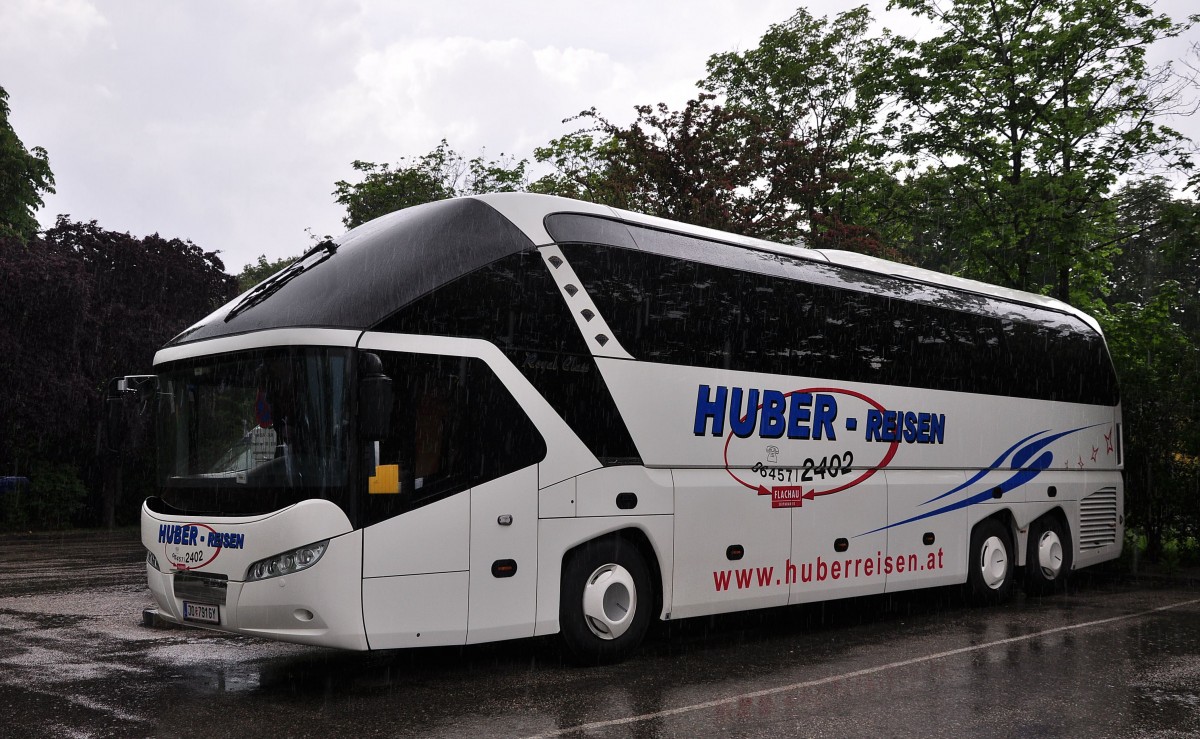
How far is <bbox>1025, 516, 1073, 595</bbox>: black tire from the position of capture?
549 inches

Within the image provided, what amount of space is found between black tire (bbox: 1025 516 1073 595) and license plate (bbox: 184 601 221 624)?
32.5 ft

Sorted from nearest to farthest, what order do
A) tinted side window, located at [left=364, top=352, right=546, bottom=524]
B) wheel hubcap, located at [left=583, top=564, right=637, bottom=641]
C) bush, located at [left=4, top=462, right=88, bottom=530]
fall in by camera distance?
1. tinted side window, located at [left=364, top=352, right=546, bottom=524]
2. wheel hubcap, located at [left=583, top=564, right=637, bottom=641]
3. bush, located at [left=4, top=462, right=88, bottom=530]

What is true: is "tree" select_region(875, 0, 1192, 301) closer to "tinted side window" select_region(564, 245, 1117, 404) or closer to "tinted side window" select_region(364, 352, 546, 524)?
"tinted side window" select_region(564, 245, 1117, 404)

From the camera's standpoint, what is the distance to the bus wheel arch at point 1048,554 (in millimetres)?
13953

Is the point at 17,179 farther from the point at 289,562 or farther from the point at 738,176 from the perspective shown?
the point at 289,562

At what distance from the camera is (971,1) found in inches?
846

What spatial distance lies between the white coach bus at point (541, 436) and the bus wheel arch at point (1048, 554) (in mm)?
2069

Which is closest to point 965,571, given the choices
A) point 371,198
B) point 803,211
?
point 803,211

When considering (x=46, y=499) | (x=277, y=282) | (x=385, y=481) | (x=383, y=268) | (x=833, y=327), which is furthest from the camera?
(x=46, y=499)

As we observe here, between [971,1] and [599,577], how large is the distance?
662 inches

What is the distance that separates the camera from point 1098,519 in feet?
49.8

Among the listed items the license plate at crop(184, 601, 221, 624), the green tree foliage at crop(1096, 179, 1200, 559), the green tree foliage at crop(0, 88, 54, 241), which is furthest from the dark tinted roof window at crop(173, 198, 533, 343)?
the green tree foliage at crop(0, 88, 54, 241)

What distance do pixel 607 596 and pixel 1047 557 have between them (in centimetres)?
755

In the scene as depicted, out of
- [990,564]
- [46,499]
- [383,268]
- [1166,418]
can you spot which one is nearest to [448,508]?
[383,268]
